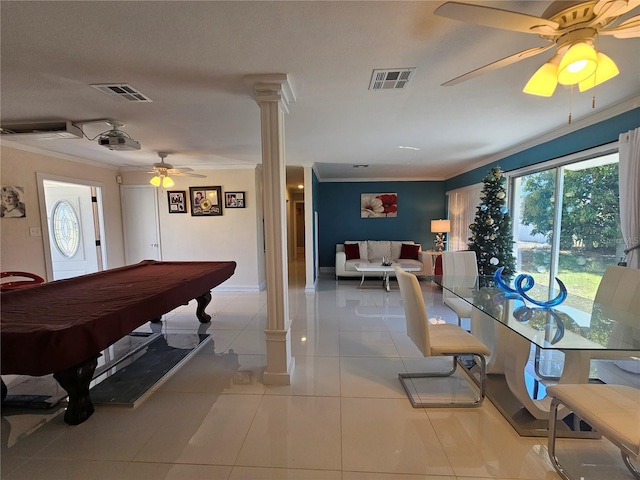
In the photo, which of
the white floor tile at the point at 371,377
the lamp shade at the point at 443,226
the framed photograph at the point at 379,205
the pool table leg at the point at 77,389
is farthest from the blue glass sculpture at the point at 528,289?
the framed photograph at the point at 379,205

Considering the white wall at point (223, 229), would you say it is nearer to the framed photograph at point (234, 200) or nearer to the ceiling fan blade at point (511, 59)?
the framed photograph at point (234, 200)

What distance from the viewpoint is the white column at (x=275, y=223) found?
2117mm

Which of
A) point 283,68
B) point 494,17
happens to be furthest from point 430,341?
point 283,68

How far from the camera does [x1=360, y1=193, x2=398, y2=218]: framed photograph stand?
689 cm

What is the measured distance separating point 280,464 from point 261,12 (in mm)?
2409

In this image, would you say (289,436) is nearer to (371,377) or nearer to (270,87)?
(371,377)

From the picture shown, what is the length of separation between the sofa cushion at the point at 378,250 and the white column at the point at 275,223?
4.48 metres

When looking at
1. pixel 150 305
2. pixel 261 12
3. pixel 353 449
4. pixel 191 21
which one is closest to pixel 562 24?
pixel 261 12

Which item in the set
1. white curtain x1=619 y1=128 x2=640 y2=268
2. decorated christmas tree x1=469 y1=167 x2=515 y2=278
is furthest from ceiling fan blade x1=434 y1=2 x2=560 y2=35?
decorated christmas tree x1=469 y1=167 x2=515 y2=278

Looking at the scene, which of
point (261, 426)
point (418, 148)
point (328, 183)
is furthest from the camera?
point (328, 183)

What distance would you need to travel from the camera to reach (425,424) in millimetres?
1840

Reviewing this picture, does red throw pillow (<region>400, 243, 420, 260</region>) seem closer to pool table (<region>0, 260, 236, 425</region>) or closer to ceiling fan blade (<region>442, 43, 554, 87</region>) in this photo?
pool table (<region>0, 260, 236, 425</region>)

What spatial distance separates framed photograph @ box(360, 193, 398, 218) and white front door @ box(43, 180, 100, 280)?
5609 mm

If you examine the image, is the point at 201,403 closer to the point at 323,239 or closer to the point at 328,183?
the point at 323,239
